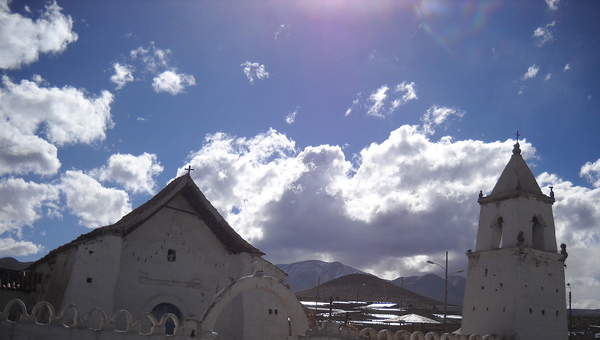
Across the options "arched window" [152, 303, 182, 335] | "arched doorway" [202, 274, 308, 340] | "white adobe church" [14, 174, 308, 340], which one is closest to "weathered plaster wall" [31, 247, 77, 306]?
"white adobe church" [14, 174, 308, 340]

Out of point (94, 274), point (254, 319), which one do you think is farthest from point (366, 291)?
point (94, 274)

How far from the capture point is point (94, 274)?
20734mm

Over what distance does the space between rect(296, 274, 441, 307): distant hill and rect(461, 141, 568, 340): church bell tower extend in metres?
53.6

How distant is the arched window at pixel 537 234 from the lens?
988 inches

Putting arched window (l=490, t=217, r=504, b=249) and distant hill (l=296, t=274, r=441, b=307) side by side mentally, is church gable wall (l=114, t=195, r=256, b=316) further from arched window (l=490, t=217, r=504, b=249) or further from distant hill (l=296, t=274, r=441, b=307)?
distant hill (l=296, t=274, r=441, b=307)

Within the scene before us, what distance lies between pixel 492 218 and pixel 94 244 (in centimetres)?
1829

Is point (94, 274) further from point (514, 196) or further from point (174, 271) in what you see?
point (514, 196)

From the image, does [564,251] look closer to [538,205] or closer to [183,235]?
[538,205]

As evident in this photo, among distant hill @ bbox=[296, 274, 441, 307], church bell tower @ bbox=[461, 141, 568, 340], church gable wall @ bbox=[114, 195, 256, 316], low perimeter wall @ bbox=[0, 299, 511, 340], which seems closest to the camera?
low perimeter wall @ bbox=[0, 299, 511, 340]

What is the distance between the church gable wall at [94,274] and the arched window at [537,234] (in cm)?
1871

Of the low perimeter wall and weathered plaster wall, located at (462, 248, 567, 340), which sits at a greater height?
weathered plaster wall, located at (462, 248, 567, 340)

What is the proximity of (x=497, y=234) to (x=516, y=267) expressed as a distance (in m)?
3.04

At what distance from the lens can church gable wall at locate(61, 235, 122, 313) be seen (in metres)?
20.2

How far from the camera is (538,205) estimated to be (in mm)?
25375
